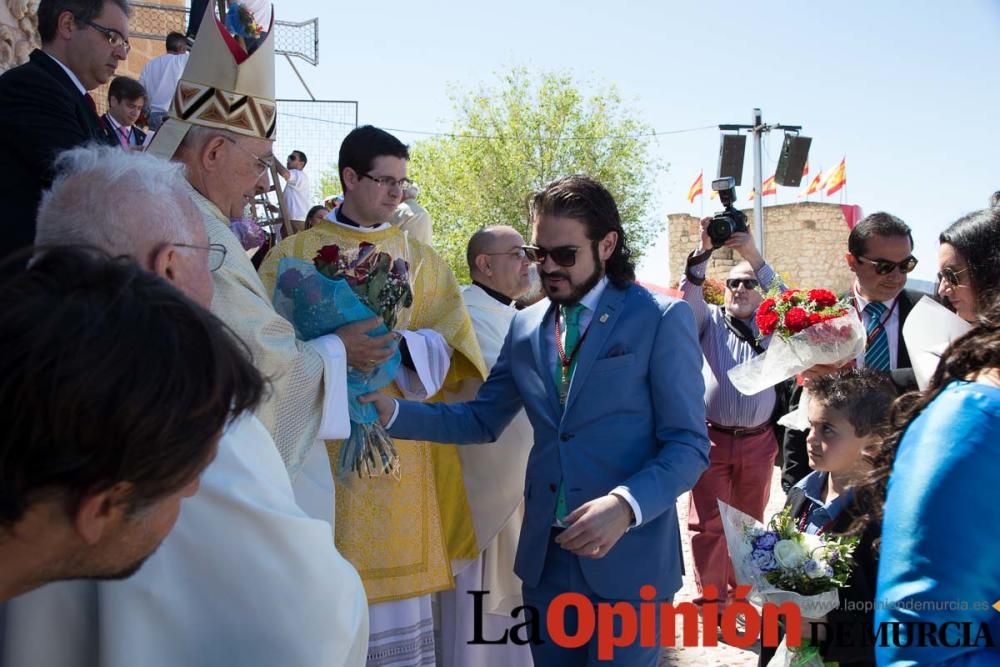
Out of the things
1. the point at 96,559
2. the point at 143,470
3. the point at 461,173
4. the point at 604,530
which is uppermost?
the point at 461,173

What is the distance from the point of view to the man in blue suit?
3.15 m

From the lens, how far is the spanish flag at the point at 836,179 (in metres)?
37.9

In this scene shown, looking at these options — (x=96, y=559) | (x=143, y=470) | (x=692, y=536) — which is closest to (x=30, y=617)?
(x=96, y=559)

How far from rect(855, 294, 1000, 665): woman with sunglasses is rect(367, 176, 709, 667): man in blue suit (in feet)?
4.13

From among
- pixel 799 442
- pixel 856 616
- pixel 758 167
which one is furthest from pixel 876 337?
pixel 758 167

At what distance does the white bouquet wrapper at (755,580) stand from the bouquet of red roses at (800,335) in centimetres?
113

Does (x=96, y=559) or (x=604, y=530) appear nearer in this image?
(x=96, y=559)

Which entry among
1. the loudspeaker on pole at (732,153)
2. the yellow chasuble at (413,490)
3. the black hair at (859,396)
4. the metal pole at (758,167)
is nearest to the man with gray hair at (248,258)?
the yellow chasuble at (413,490)


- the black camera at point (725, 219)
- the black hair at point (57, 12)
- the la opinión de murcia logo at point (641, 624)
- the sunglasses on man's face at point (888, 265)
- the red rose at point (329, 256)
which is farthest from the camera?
the black camera at point (725, 219)

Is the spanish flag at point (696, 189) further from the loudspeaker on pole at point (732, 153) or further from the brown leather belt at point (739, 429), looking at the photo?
the brown leather belt at point (739, 429)

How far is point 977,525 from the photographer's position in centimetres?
165

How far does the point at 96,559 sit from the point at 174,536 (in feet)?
1.51

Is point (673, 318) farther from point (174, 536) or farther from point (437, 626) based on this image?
point (437, 626)

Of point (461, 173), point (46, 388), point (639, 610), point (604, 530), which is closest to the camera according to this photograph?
point (46, 388)
